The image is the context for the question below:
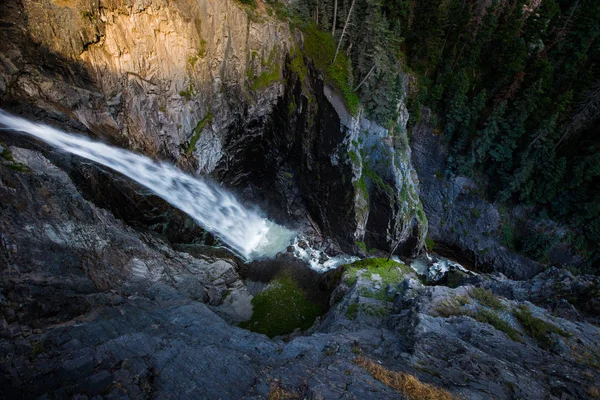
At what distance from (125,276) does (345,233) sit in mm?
16955

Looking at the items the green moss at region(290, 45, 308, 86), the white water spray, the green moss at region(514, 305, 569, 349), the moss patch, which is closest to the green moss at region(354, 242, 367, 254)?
the moss patch

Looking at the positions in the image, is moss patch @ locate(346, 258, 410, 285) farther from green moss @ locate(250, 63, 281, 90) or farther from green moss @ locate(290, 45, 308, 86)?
green moss @ locate(250, 63, 281, 90)

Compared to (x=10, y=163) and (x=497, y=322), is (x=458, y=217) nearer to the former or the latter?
(x=497, y=322)

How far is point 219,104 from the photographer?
21516 millimetres

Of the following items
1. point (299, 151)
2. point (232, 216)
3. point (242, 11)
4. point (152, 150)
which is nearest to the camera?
point (152, 150)

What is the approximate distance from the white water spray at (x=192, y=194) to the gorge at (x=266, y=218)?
172mm

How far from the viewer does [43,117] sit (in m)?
14.3

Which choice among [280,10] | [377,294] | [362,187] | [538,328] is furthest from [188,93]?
[538,328]

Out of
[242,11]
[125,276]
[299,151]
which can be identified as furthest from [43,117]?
[299,151]

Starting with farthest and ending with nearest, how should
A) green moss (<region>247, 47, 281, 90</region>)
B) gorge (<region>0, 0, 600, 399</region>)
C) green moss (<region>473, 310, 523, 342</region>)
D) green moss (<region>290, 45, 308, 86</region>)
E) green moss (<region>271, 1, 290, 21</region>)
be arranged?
green moss (<region>290, 45, 308, 86</region>)
green moss (<region>271, 1, 290, 21</region>)
green moss (<region>247, 47, 281, 90</region>)
green moss (<region>473, 310, 523, 342</region>)
gorge (<region>0, 0, 600, 399</region>)

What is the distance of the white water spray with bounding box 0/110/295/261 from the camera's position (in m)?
13.9

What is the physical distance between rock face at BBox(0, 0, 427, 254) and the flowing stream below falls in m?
1.02

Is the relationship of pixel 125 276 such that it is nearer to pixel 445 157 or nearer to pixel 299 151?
pixel 299 151

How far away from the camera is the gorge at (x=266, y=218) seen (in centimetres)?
795
